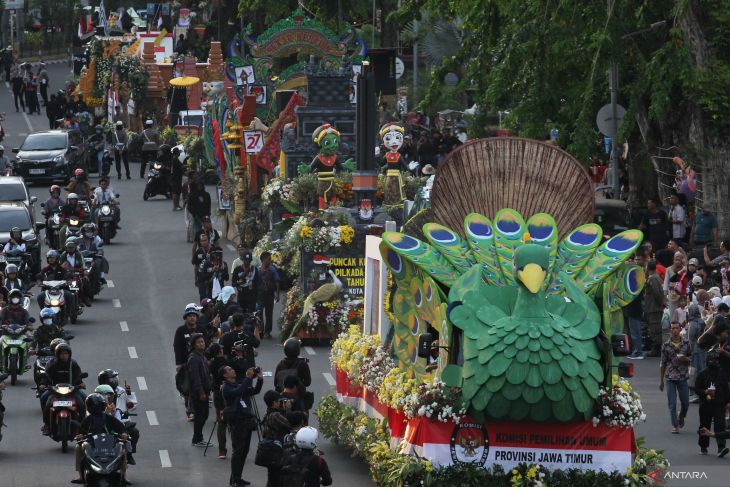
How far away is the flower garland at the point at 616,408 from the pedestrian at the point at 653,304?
1054 centimetres

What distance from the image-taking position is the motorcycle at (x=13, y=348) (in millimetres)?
26141

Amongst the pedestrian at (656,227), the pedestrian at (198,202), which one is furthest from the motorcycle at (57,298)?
the pedestrian at (656,227)

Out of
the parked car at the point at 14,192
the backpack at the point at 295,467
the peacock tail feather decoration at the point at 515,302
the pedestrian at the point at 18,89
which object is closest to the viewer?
the backpack at the point at 295,467

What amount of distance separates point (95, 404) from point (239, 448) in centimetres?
155

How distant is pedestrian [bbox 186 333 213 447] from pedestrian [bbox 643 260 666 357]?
8208mm

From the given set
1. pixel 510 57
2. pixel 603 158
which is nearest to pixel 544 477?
pixel 510 57

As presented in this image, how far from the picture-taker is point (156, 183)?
47.5 metres

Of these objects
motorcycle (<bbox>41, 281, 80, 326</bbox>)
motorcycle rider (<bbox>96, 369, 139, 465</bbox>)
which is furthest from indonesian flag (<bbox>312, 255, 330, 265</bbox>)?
motorcycle rider (<bbox>96, 369, 139, 465</bbox>)

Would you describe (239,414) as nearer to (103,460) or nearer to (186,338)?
(103,460)

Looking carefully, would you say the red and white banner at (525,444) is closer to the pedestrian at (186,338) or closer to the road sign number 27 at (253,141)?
the pedestrian at (186,338)

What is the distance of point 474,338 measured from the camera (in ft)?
54.0

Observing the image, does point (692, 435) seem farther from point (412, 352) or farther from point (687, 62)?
point (687, 62)

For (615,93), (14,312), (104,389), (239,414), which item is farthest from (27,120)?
(239,414)

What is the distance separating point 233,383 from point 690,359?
5863 millimetres
